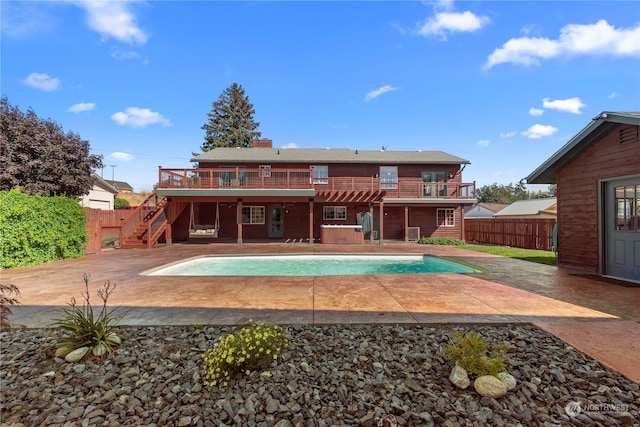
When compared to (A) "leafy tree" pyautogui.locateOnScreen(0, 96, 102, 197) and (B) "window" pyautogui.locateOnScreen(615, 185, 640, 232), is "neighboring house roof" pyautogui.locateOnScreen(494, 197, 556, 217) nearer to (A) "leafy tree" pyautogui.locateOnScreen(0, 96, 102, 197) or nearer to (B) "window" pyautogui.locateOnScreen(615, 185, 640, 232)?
(B) "window" pyautogui.locateOnScreen(615, 185, 640, 232)

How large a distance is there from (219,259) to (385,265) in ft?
21.9

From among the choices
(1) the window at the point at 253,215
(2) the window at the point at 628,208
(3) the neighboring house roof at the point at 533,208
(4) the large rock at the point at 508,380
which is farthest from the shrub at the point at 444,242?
(4) the large rock at the point at 508,380

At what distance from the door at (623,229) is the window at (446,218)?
12711 mm

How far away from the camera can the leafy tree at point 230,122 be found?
3547 cm

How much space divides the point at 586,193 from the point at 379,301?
23.3 ft

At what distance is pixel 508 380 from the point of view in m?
2.32

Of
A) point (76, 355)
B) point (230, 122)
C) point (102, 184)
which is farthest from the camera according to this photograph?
point (230, 122)

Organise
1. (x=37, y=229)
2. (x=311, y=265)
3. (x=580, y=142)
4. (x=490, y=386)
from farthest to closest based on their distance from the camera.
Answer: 1. (x=311, y=265)
2. (x=37, y=229)
3. (x=580, y=142)
4. (x=490, y=386)

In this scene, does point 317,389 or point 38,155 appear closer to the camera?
point 317,389

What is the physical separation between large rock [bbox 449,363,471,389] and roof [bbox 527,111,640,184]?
701cm

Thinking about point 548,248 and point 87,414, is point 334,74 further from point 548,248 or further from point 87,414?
point 87,414

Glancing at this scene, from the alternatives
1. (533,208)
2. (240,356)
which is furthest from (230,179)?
(533,208)

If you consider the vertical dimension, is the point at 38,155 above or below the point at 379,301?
above

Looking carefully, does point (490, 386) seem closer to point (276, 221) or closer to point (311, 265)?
point (311, 265)
